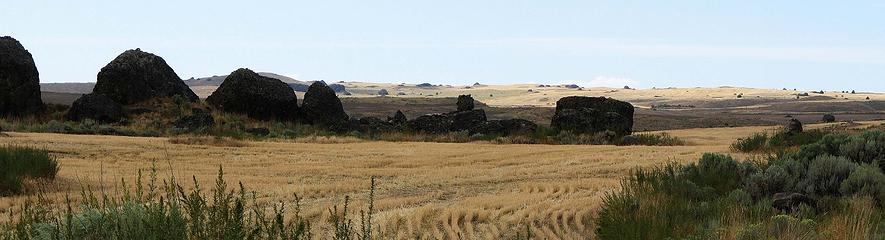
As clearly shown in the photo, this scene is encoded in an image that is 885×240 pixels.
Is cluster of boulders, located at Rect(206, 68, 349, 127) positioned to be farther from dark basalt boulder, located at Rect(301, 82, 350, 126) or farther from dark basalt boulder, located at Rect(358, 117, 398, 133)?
dark basalt boulder, located at Rect(358, 117, 398, 133)

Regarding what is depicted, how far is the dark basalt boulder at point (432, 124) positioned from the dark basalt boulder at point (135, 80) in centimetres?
984

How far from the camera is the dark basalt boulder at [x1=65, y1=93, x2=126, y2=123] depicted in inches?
1069

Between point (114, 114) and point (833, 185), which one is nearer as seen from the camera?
point (833, 185)

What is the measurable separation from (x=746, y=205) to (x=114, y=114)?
24.6 meters

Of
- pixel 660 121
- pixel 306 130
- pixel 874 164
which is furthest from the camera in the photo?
pixel 660 121

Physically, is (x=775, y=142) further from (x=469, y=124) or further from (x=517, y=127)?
(x=469, y=124)

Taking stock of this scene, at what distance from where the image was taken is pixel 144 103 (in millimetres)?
29797

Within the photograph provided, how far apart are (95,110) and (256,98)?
5649 millimetres

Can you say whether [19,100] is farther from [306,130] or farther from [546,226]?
[546,226]

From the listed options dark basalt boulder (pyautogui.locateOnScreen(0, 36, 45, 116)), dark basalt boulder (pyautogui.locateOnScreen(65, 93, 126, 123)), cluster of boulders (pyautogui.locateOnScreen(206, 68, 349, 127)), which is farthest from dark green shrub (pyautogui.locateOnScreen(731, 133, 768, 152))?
dark basalt boulder (pyautogui.locateOnScreen(0, 36, 45, 116))

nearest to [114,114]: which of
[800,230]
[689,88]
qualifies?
[800,230]

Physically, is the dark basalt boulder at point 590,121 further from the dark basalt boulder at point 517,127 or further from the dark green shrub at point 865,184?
the dark green shrub at point 865,184

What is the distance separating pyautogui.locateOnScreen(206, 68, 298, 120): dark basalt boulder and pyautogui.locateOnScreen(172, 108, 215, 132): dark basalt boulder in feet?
8.40

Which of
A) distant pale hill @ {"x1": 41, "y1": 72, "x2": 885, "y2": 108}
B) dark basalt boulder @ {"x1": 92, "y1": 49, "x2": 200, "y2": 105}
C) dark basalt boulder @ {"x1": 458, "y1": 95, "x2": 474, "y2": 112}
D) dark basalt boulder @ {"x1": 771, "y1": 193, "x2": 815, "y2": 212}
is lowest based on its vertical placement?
distant pale hill @ {"x1": 41, "y1": 72, "x2": 885, "y2": 108}
